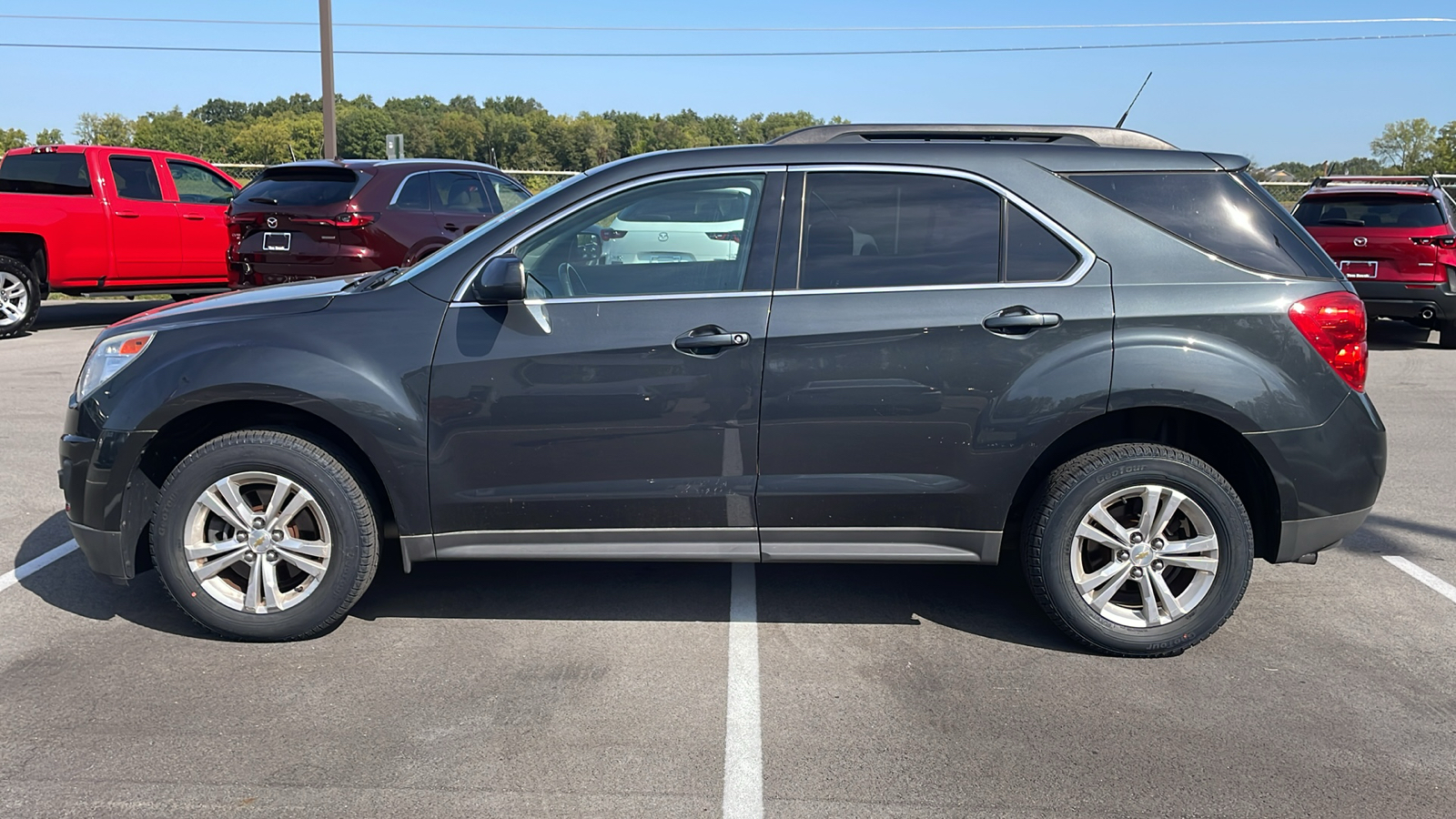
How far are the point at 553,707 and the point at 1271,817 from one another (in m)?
2.06

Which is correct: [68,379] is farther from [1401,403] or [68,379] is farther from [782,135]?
[1401,403]

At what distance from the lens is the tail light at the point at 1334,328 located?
155 inches

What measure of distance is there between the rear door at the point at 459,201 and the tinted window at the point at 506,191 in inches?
9.6

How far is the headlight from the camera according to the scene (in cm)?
411

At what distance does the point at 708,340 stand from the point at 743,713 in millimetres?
1224

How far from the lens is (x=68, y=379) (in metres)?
9.54

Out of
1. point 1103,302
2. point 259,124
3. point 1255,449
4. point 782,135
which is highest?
point 259,124

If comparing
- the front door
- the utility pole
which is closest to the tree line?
the utility pole

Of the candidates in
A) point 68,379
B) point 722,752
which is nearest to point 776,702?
point 722,752

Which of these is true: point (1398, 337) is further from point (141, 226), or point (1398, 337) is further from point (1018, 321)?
point (141, 226)

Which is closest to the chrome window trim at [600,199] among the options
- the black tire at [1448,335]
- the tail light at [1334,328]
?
the tail light at [1334,328]

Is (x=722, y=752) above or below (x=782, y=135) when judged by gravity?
below

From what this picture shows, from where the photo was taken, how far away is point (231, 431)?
4.13 metres

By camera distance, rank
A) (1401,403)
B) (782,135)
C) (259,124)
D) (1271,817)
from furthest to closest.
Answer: (259,124), (1401,403), (782,135), (1271,817)
